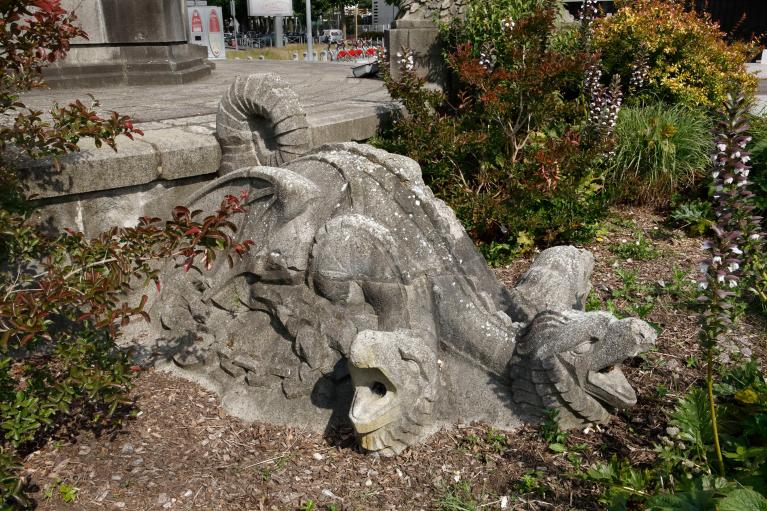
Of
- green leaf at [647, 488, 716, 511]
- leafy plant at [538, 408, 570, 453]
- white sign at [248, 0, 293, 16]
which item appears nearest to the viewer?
green leaf at [647, 488, 716, 511]

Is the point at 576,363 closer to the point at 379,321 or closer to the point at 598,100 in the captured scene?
the point at 379,321

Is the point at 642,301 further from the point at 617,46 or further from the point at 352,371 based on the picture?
the point at 617,46

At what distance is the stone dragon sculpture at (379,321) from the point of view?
9.39 feet

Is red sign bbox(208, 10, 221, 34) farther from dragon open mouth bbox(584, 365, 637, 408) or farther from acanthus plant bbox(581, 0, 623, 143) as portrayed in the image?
dragon open mouth bbox(584, 365, 637, 408)

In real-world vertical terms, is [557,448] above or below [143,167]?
below

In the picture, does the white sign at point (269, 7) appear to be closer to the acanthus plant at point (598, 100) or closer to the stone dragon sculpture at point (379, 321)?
the acanthus plant at point (598, 100)

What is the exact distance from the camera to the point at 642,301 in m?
4.54

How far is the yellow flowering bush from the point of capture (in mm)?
7270

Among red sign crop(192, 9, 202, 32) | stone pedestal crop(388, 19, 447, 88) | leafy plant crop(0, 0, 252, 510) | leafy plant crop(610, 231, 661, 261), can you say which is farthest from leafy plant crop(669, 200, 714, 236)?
red sign crop(192, 9, 202, 32)

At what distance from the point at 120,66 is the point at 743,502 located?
7870mm

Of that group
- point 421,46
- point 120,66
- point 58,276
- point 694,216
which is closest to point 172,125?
point 58,276

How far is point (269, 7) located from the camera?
19.5 m

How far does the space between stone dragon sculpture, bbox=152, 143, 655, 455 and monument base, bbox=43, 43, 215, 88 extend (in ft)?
16.0

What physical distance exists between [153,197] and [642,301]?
349cm
